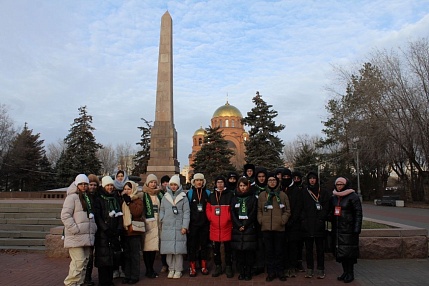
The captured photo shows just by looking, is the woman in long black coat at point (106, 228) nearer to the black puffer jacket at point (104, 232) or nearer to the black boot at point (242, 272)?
the black puffer jacket at point (104, 232)

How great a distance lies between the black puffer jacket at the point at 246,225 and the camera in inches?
238

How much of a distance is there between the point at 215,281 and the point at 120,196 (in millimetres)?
2093

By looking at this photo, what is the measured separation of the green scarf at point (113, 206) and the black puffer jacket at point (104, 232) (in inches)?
1.3

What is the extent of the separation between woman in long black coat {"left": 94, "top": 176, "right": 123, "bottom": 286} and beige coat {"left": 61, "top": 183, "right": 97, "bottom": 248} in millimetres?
156

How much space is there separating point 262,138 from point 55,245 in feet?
104

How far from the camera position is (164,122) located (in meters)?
18.2

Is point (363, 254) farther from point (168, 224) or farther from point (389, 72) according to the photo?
point (389, 72)

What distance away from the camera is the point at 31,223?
34.3 ft

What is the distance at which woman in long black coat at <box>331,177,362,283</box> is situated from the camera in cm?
596

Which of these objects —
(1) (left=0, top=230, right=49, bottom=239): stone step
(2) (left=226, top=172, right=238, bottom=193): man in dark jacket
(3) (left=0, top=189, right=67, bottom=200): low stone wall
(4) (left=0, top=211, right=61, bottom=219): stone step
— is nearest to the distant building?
(3) (left=0, top=189, right=67, bottom=200): low stone wall

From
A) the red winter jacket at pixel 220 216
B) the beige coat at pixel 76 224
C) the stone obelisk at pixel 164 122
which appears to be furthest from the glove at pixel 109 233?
the stone obelisk at pixel 164 122

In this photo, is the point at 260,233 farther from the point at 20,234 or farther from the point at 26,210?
the point at 26,210

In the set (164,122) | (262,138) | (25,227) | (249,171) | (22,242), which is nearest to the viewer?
(249,171)

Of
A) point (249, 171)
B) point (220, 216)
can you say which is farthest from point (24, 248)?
point (249, 171)
